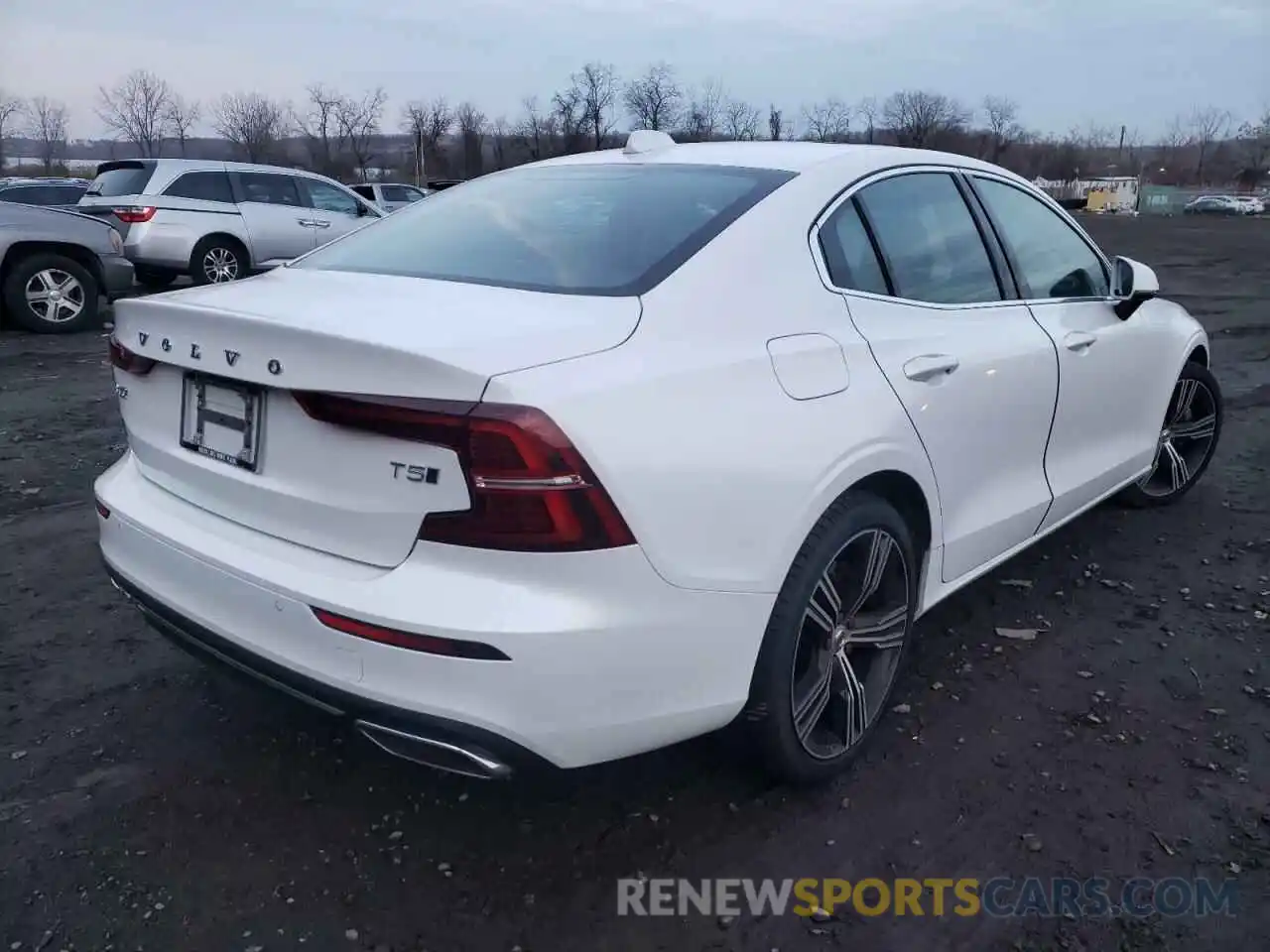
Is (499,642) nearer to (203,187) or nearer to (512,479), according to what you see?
(512,479)

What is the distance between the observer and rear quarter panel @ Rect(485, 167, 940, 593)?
201cm

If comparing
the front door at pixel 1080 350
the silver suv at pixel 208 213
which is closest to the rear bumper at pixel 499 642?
the front door at pixel 1080 350

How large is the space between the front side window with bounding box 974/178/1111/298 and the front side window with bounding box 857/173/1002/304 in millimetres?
205

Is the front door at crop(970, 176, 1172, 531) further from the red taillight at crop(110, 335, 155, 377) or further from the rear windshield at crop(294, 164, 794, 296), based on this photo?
the red taillight at crop(110, 335, 155, 377)

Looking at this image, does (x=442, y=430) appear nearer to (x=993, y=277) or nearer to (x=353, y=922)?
(x=353, y=922)


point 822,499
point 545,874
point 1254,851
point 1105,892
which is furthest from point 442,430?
point 1254,851

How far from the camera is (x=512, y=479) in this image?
1.92m

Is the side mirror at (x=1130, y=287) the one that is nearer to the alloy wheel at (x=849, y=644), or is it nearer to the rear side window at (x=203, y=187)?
the alloy wheel at (x=849, y=644)

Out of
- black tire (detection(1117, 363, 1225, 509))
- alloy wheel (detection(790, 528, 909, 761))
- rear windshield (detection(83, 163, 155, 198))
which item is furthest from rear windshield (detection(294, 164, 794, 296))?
rear windshield (detection(83, 163, 155, 198))

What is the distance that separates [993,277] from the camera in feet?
11.2

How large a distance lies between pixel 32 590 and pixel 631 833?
264 centimetres

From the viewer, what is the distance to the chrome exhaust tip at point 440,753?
2.00 metres
